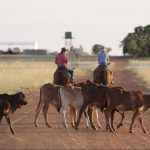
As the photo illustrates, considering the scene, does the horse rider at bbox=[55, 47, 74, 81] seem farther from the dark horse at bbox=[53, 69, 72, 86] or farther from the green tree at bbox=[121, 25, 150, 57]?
the green tree at bbox=[121, 25, 150, 57]

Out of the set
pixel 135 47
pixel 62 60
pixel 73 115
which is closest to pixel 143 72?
pixel 62 60

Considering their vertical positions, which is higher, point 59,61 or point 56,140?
point 59,61

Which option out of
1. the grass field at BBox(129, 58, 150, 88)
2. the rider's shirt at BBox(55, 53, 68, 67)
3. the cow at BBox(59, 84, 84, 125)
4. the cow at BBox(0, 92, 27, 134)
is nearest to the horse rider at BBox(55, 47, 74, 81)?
the rider's shirt at BBox(55, 53, 68, 67)

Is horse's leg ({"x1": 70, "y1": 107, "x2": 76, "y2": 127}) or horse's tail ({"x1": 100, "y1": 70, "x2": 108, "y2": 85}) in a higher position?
horse's tail ({"x1": 100, "y1": 70, "x2": 108, "y2": 85})

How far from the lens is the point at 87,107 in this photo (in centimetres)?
1845

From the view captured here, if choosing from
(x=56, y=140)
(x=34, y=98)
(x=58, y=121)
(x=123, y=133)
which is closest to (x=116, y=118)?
(x=58, y=121)

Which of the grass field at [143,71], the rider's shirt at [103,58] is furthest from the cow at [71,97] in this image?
the grass field at [143,71]

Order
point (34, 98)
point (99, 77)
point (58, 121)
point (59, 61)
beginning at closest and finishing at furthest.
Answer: point (58, 121) → point (59, 61) → point (99, 77) → point (34, 98)

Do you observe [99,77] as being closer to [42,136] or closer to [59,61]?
[59,61]

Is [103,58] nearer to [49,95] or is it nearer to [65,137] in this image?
[49,95]

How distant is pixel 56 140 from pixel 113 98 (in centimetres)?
269

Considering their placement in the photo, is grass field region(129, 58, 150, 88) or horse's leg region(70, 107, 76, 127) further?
grass field region(129, 58, 150, 88)

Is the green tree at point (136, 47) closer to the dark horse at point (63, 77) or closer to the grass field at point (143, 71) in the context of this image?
the grass field at point (143, 71)

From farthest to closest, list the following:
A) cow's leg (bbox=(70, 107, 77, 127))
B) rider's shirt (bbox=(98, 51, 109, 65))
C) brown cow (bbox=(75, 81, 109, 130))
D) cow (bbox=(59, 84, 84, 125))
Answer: rider's shirt (bbox=(98, 51, 109, 65)), cow's leg (bbox=(70, 107, 77, 127)), cow (bbox=(59, 84, 84, 125)), brown cow (bbox=(75, 81, 109, 130))
